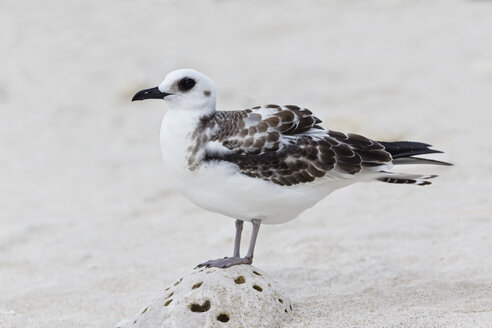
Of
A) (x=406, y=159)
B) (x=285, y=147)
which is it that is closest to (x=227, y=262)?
(x=285, y=147)

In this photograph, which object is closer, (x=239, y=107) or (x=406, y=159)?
(x=406, y=159)

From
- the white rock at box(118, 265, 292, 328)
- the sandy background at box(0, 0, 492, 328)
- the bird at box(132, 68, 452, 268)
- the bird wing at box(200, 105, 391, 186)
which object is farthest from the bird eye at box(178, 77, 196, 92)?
the sandy background at box(0, 0, 492, 328)

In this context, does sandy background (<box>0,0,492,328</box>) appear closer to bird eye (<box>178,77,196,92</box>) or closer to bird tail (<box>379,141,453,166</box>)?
bird tail (<box>379,141,453,166</box>)

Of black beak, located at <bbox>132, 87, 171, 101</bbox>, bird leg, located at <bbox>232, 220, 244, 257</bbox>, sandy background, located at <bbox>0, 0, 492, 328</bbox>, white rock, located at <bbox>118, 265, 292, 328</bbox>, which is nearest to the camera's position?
white rock, located at <bbox>118, 265, 292, 328</bbox>

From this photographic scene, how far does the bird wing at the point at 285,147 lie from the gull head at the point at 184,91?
13cm

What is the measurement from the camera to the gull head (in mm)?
4391

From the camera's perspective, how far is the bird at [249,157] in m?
4.29

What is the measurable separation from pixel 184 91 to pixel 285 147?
66 cm

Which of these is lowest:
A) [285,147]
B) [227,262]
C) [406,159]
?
[227,262]

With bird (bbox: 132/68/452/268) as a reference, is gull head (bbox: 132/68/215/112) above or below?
above

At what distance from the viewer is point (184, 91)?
4410 millimetres

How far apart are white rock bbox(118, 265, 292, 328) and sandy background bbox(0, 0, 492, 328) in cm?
23

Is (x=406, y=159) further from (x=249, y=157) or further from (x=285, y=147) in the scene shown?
(x=249, y=157)

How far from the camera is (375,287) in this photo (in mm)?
5180
